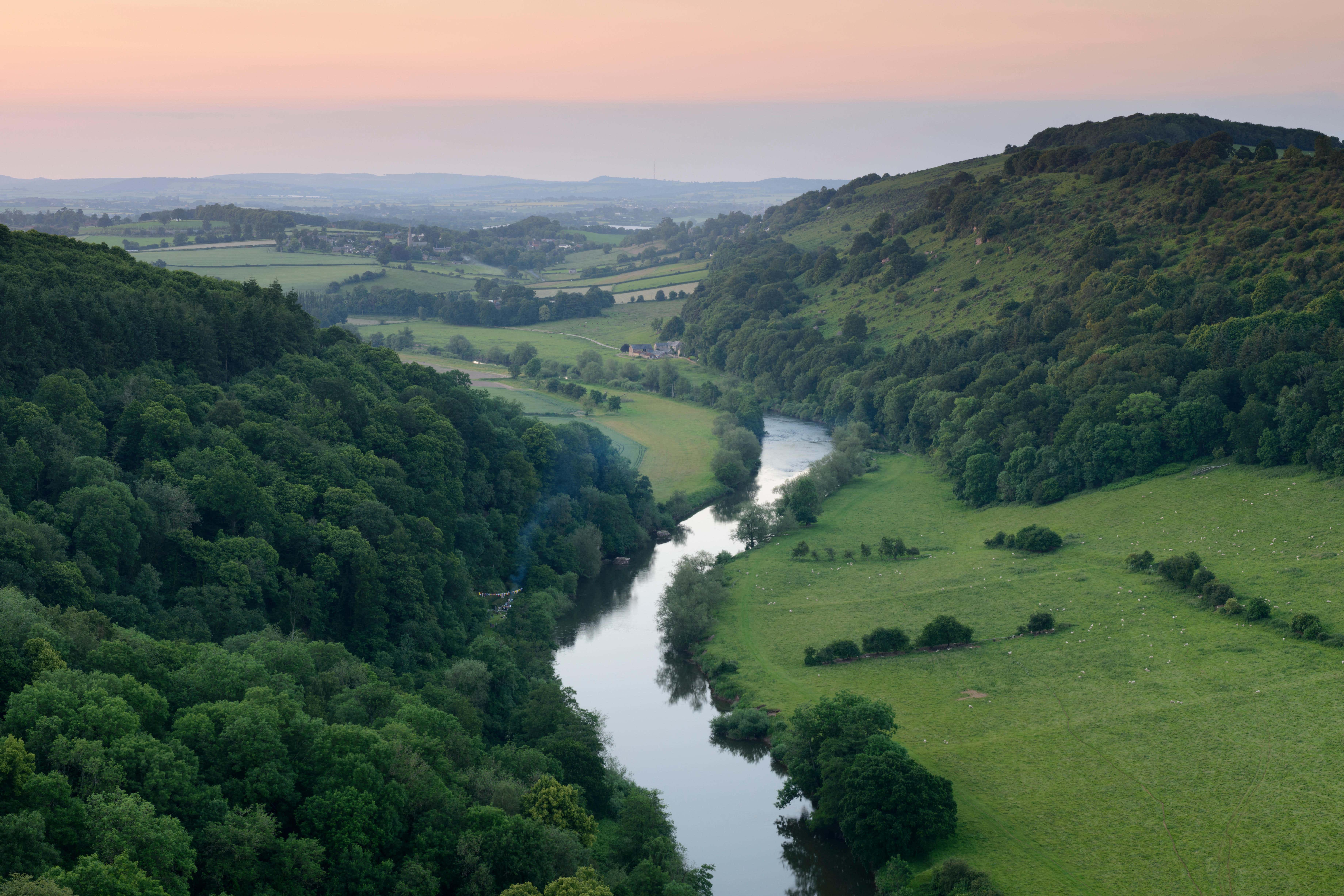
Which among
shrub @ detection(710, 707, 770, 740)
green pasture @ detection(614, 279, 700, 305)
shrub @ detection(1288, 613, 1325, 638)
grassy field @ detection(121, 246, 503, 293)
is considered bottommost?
shrub @ detection(710, 707, 770, 740)

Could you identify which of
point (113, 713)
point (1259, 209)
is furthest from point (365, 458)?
point (1259, 209)

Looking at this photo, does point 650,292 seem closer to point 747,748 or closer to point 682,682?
point 682,682

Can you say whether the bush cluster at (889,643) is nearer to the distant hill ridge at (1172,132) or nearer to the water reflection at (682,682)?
the water reflection at (682,682)

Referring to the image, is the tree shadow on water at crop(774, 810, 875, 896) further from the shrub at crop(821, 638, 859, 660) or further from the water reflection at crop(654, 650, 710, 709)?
the shrub at crop(821, 638, 859, 660)

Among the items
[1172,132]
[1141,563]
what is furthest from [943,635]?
[1172,132]

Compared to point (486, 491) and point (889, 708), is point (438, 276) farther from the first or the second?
point (889, 708)

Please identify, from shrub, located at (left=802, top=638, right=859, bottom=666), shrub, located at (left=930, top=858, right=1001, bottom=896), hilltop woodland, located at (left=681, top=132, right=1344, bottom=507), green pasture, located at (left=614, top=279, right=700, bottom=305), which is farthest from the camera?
green pasture, located at (left=614, top=279, right=700, bottom=305)

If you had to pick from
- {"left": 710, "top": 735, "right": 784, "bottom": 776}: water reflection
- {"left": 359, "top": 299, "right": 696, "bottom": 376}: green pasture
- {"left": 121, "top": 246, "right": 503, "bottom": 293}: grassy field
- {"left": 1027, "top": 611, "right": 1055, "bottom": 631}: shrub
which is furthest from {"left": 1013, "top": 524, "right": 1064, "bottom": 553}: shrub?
{"left": 121, "top": 246, "right": 503, "bottom": 293}: grassy field

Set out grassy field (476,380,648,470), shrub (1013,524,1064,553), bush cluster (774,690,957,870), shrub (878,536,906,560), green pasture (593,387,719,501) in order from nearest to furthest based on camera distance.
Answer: bush cluster (774,690,957,870), shrub (1013,524,1064,553), shrub (878,536,906,560), green pasture (593,387,719,501), grassy field (476,380,648,470)
